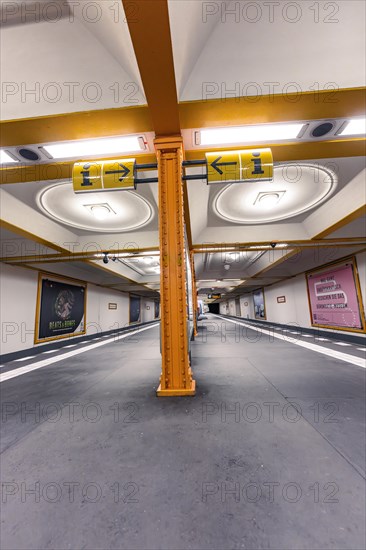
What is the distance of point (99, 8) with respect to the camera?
2.10 m

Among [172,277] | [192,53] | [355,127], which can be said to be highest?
[192,53]

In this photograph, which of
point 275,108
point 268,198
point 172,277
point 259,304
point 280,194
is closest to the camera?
point 275,108

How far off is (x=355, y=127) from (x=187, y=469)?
442 cm

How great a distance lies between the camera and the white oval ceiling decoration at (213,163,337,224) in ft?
15.0

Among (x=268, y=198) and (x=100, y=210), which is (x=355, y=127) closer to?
(x=268, y=198)

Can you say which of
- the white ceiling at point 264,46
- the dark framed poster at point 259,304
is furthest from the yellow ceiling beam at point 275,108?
the dark framed poster at point 259,304

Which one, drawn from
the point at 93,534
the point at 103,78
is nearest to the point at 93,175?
the point at 103,78

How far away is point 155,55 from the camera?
2051mm

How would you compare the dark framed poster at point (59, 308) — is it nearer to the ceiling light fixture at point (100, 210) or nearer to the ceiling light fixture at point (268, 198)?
the ceiling light fixture at point (100, 210)

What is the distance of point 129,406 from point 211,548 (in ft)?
6.24

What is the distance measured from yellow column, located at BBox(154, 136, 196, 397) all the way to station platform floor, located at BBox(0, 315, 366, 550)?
0.28m

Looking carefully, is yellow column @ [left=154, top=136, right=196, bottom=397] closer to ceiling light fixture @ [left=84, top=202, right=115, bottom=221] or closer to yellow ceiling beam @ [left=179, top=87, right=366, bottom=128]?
yellow ceiling beam @ [left=179, top=87, right=366, bottom=128]

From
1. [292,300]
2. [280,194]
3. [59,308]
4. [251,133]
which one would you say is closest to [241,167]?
[251,133]

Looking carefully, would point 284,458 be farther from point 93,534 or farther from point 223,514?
point 93,534
